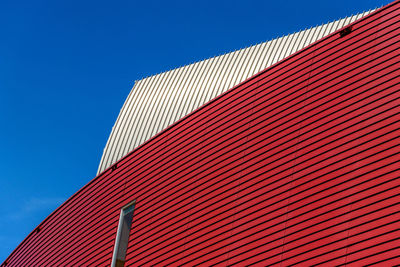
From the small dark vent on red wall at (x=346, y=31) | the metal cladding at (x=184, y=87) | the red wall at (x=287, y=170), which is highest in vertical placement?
the metal cladding at (x=184, y=87)

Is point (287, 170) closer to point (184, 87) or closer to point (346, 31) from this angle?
point (346, 31)

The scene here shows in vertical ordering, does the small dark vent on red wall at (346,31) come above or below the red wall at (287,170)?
above

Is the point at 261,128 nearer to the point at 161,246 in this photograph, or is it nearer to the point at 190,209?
the point at 190,209

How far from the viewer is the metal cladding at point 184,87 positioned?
2067 cm

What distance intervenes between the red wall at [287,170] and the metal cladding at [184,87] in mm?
2741

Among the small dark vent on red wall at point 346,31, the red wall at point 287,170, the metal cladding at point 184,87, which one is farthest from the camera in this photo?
the metal cladding at point 184,87

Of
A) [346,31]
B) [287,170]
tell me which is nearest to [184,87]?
[346,31]

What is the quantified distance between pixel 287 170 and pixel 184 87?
938 centimetres

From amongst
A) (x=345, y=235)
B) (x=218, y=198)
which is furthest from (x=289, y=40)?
(x=345, y=235)

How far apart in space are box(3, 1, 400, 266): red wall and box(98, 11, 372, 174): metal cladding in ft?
8.99

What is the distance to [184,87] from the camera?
22.7 meters

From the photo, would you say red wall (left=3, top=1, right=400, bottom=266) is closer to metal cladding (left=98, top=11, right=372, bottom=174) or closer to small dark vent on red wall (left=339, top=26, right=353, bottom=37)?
small dark vent on red wall (left=339, top=26, right=353, bottom=37)

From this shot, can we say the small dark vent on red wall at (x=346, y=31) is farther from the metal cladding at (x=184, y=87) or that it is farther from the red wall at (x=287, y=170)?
the metal cladding at (x=184, y=87)

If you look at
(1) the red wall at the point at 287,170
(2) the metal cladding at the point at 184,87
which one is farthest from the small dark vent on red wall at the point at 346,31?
(2) the metal cladding at the point at 184,87
